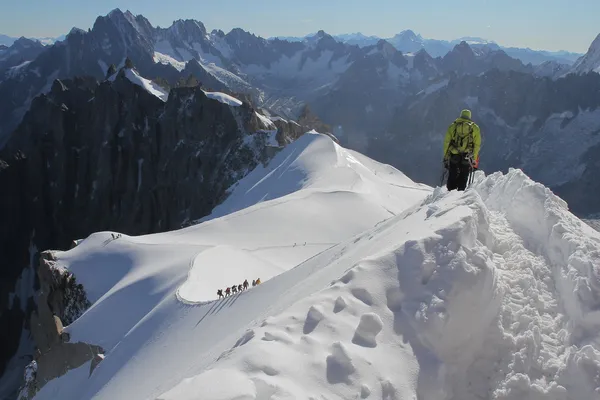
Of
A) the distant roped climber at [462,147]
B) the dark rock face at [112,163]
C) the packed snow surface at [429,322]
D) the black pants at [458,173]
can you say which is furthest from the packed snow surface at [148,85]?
the distant roped climber at [462,147]

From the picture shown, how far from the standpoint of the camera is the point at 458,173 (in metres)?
16.5

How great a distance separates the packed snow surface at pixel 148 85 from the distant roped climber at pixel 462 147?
8091 centimetres

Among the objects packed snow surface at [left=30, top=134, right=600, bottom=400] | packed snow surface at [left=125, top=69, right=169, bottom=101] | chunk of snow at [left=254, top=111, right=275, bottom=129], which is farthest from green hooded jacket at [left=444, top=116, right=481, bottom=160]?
packed snow surface at [left=125, top=69, right=169, bottom=101]

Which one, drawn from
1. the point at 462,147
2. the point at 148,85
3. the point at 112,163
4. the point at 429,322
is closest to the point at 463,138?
the point at 462,147

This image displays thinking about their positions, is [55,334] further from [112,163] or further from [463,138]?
[112,163]

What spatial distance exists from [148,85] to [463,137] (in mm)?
86268

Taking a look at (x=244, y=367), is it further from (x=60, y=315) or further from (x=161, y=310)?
(x=60, y=315)

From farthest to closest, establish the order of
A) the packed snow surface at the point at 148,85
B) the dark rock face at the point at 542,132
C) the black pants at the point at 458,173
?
the dark rock face at the point at 542,132, the packed snow surface at the point at 148,85, the black pants at the point at 458,173

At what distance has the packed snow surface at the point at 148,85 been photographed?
300ft

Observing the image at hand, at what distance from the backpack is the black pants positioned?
34cm

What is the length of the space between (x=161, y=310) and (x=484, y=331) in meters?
16.2

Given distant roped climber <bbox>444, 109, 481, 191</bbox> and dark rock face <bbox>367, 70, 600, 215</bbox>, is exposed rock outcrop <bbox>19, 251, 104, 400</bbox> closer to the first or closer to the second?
distant roped climber <bbox>444, 109, 481, 191</bbox>

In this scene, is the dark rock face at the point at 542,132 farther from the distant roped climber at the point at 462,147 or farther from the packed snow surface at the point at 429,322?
the packed snow surface at the point at 429,322

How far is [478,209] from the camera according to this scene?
11250mm
